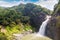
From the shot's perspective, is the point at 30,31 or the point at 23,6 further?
the point at 23,6

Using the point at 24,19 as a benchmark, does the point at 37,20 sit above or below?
below

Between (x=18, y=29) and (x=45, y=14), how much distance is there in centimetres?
305

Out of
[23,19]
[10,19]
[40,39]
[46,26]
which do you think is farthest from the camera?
[23,19]

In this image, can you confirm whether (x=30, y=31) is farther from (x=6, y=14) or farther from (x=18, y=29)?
(x=6, y=14)

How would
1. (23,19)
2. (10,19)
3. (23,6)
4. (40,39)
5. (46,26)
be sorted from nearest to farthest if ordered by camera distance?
(40,39), (46,26), (10,19), (23,19), (23,6)

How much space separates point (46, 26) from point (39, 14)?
108 inches

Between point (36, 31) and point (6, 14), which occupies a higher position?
point (6, 14)

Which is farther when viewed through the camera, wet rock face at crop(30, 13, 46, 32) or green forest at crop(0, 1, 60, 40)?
wet rock face at crop(30, 13, 46, 32)

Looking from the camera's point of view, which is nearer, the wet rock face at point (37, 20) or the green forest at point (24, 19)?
the green forest at point (24, 19)

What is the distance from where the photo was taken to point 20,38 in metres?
14.4

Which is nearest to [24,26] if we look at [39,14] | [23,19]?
Result: [23,19]

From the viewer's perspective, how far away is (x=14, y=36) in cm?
1441

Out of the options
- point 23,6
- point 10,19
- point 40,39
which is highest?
point 23,6

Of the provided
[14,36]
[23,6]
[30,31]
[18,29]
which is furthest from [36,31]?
[23,6]
